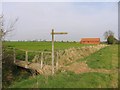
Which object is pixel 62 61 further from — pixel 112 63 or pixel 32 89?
pixel 32 89

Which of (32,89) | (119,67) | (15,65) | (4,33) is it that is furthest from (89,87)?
(15,65)

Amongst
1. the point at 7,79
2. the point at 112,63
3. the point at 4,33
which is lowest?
the point at 7,79

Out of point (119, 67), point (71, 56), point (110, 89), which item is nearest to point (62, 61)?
point (71, 56)

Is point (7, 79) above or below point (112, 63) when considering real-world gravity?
below

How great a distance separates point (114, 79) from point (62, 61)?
32.3 feet

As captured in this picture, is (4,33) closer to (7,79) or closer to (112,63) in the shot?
(7,79)

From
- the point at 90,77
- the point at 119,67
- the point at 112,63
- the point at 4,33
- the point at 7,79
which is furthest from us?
the point at 7,79

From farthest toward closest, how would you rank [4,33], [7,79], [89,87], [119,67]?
[7,79], [4,33], [119,67], [89,87]

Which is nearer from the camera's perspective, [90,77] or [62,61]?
[90,77]

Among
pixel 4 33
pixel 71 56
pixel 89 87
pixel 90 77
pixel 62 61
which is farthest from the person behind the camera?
pixel 71 56

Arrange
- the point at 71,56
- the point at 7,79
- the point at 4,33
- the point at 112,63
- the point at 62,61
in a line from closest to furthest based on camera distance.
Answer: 1. the point at 112,63
2. the point at 4,33
3. the point at 7,79
4. the point at 62,61
5. the point at 71,56

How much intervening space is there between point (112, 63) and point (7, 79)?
26.5 feet

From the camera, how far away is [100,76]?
14.9m

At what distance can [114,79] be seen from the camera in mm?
14789
